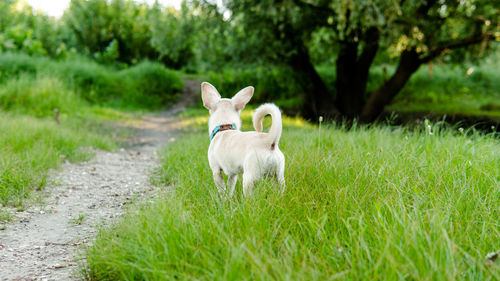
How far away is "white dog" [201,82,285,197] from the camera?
3.05 metres

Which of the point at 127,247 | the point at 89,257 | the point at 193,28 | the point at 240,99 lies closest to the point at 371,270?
the point at 127,247

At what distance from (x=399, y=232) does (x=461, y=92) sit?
51.6ft

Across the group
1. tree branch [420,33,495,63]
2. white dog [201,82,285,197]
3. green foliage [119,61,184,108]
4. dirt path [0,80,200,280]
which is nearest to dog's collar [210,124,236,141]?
white dog [201,82,285,197]

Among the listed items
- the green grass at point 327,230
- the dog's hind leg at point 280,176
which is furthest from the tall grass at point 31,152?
the dog's hind leg at point 280,176

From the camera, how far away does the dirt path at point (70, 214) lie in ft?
9.32

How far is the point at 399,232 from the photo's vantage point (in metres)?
2.26

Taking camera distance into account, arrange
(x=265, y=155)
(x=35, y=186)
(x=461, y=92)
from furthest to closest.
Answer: (x=461, y=92) → (x=35, y=186) → (x=265, y=155)

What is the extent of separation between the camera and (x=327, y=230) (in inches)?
101

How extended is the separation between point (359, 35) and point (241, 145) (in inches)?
394

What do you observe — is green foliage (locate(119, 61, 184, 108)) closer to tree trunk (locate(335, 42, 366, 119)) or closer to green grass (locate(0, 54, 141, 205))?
green grass (locate(0, 54, 141, 205))

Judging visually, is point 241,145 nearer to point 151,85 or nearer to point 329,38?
point 329,38

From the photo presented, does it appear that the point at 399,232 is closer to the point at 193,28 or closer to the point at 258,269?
the point at 258,269

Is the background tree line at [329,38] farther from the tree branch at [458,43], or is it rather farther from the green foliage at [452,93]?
the green foliage at [452,93]

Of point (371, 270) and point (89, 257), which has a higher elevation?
point (371, 270)
